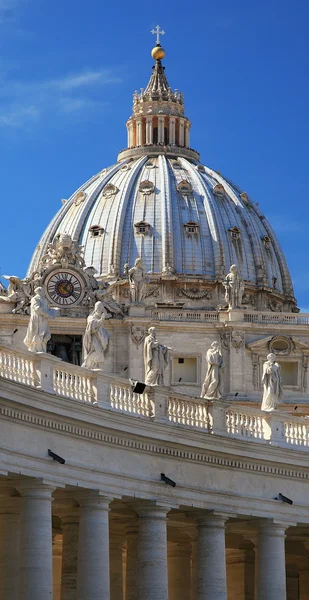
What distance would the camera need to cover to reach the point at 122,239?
169 m

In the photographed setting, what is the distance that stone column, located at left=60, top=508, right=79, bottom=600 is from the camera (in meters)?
43.7

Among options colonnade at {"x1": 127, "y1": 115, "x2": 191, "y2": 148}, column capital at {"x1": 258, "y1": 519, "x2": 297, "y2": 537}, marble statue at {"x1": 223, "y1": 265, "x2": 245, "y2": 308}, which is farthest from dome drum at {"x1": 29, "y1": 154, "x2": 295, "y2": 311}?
column capital at {"x1": 258, "y1": 519, "x2": 297, "y2": 537}

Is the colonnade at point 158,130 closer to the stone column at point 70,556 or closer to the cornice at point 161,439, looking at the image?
the cornice at point 161,439

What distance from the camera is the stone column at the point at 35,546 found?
38500 mm

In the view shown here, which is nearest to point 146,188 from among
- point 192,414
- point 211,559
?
point 192,414

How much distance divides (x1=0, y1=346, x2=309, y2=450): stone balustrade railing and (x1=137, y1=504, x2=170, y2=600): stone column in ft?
7.44

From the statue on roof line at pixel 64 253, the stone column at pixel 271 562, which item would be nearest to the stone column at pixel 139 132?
the statue on roof line at pixel 64 253

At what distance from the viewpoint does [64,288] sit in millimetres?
127000

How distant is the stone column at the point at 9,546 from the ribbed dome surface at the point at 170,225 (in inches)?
4758

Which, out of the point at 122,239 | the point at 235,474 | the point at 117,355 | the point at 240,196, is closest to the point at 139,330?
the point at 117,355

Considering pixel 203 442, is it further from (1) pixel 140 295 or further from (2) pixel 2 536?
(1) pixel 140 295

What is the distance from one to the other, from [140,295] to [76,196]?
185 feet

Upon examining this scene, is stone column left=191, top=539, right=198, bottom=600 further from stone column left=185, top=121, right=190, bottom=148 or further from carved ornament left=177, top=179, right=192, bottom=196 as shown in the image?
Result: stone column left=185, top=121, right=190, bottom=148

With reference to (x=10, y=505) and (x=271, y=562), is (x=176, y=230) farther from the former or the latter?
(x=10, y=505)
